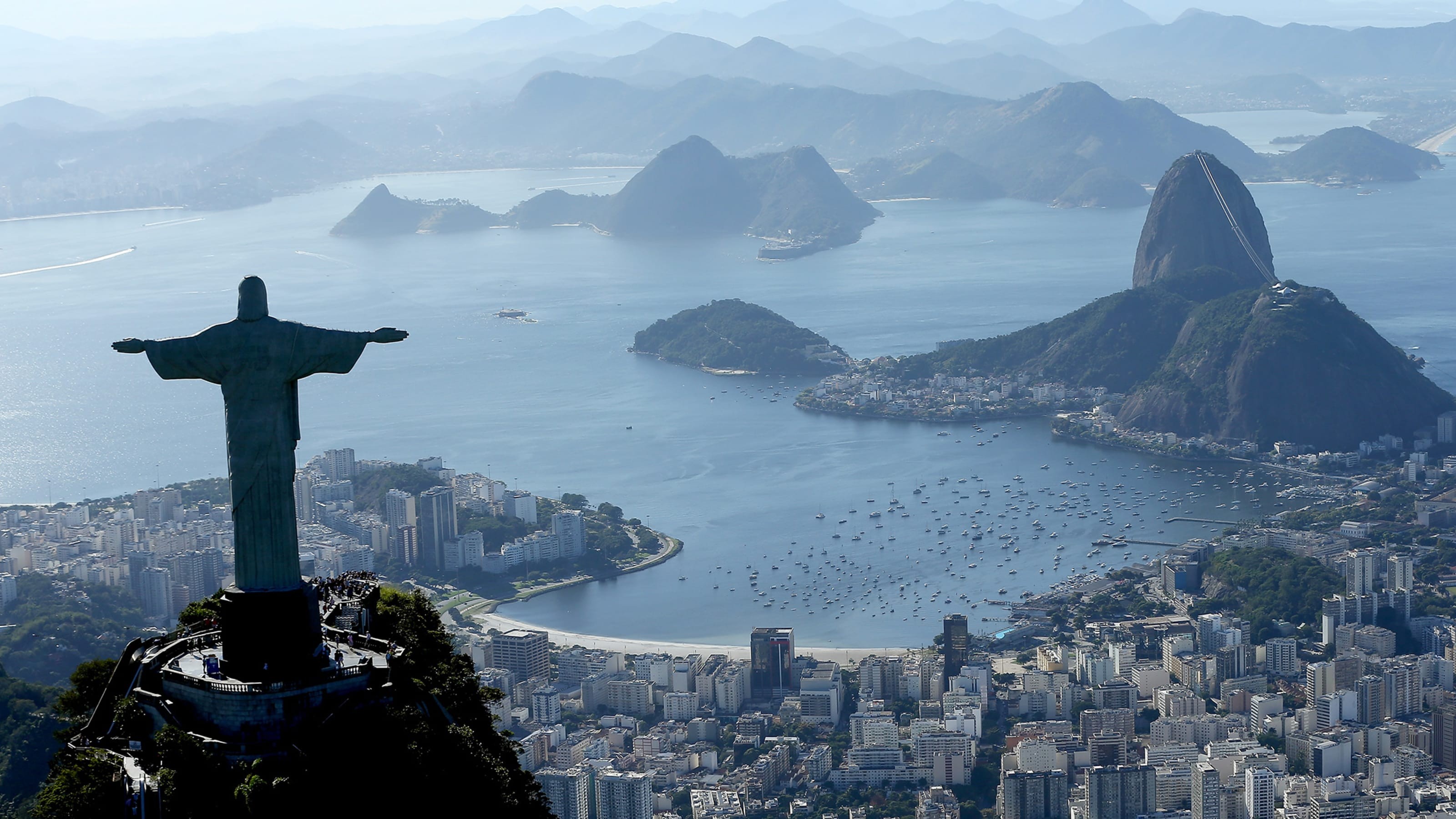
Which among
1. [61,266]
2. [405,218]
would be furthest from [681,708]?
[405,218]

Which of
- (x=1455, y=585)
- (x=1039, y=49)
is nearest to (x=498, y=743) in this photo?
(x=1455, y=585)

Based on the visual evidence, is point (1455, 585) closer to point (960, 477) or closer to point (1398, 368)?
point (960, 477)

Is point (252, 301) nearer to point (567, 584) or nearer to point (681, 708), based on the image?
point (681, 708)

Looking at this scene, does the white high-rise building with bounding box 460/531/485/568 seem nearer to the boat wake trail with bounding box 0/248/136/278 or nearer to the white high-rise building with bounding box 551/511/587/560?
the white high-rise building with bounding box 551/511/587/560

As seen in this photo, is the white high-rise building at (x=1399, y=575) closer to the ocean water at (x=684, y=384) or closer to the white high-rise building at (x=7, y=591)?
the ocean water at (x=684, y=384)

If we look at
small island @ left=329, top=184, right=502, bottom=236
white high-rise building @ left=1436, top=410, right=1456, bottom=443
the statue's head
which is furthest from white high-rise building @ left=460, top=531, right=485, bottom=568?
small island @ left=329, top=184, right=502, bottom=236

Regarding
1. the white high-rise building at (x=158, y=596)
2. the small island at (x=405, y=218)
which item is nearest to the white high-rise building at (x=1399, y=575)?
the white high-rise building at (x=158, y=596)
